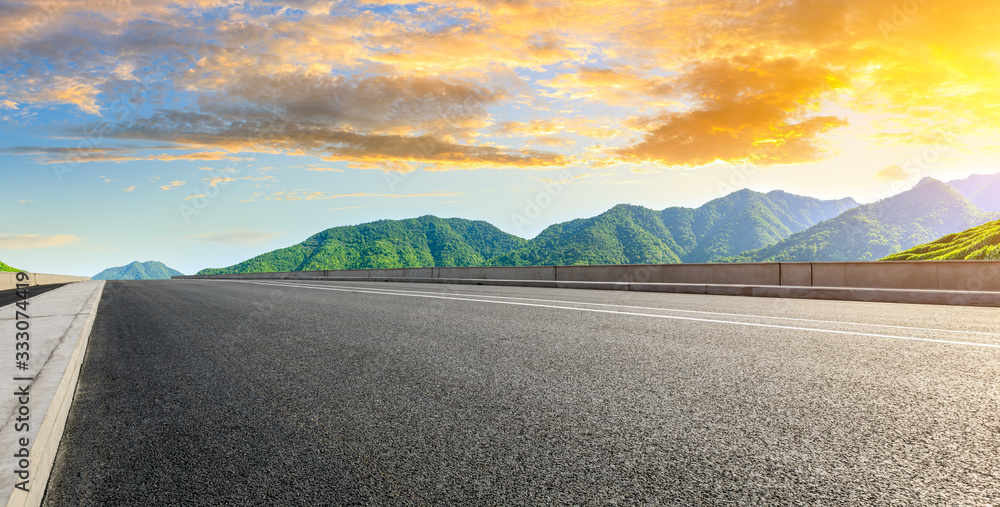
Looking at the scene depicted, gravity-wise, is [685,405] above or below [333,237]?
below

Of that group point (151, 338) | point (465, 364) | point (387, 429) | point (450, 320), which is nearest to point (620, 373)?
point (465, 364)

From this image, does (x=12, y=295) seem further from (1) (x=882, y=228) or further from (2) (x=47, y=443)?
(1) (x=882, y=228)

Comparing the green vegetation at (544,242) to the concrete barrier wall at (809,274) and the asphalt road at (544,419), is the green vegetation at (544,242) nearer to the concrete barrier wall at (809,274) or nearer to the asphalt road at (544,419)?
the concrete barrier wall at (809,274)

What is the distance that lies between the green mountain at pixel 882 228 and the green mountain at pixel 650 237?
18931 millimetres

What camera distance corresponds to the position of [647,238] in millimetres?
134375

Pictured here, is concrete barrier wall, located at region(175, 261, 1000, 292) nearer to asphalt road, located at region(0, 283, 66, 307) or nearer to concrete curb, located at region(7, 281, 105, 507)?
concrete curb, located at region(7, 281, 105, 507)

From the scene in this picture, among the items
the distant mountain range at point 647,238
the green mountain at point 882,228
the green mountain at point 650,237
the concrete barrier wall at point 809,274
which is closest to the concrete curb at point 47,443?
the concrete barrier wall at point 809,274

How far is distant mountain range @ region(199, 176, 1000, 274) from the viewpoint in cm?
11731

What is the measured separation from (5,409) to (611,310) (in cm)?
856

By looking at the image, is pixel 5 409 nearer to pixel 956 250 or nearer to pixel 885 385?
Result: pixel 885 385

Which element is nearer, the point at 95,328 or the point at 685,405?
the point at 685,405

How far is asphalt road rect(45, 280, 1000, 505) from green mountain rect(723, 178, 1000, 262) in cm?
11661

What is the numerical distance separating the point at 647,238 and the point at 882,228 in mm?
77952

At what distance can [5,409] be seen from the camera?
371cm
